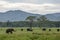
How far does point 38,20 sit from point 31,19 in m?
15.7

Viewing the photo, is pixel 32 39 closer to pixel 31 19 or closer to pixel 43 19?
pixel 31 19

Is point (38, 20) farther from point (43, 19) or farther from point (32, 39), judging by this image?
point (32, 39)

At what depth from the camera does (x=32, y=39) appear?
24.2 m

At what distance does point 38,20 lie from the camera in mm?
149375

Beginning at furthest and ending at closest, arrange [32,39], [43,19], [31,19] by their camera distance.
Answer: [43,19]
[31,19]
[32,39]

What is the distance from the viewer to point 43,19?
14775 cm

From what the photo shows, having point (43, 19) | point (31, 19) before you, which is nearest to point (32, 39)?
point (31, 19)

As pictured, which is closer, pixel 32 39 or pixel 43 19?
pixel 32 39

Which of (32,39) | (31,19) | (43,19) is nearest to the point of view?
(32,39)

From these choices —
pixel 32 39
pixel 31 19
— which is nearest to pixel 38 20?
pixel 31 19

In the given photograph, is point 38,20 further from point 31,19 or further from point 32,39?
point 32,39

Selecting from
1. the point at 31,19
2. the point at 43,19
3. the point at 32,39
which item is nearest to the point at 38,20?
the point at 43,19

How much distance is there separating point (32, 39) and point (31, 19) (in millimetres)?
110489

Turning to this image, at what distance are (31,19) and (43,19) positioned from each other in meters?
15.9
